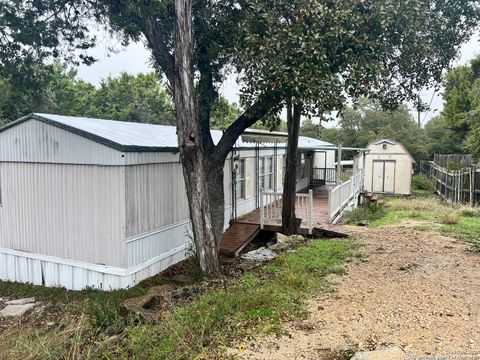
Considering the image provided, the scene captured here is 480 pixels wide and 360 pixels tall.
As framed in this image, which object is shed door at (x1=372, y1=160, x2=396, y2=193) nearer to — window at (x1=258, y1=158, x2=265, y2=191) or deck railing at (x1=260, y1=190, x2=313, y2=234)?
window at (x1=258, y1=158, x2=265, y2=191)

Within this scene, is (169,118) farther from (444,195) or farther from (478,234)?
(478,234)

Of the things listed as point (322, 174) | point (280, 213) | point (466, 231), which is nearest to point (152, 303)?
point (280, 213)

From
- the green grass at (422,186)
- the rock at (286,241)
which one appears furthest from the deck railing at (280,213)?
the green grass at (422,186)

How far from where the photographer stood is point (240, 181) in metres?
13.0

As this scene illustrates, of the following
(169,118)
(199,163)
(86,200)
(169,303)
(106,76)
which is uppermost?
(106,76)

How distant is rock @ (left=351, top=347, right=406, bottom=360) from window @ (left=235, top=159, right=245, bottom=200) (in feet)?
29.1

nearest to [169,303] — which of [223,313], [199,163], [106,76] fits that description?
[223,313]

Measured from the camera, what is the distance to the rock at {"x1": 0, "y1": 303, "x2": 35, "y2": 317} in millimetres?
6957

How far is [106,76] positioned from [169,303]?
30.5m

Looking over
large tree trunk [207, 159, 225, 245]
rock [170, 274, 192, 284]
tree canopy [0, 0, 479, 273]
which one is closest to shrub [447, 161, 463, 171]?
tree canopy [0, 0, 479, 273]

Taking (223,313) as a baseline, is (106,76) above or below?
above

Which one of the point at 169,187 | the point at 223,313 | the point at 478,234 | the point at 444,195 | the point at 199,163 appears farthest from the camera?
the point at 444,195

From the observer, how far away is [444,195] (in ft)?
64.4

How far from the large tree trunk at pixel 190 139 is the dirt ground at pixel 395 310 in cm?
259
